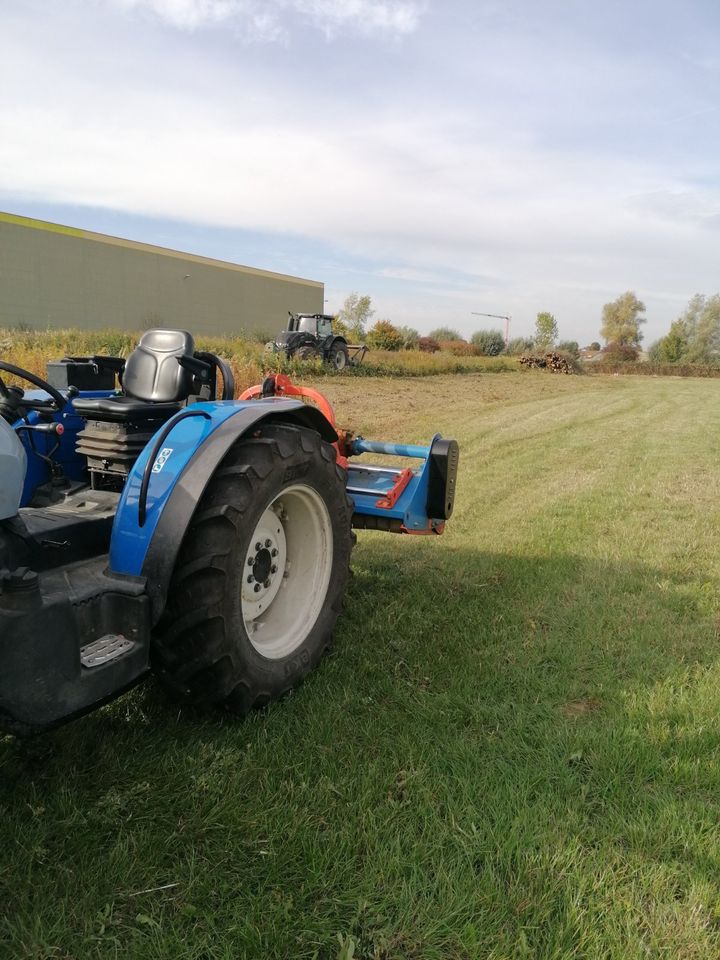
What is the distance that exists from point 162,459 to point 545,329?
158ft

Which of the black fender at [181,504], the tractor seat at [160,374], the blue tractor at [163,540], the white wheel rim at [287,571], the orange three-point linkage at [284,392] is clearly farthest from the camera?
the orange three-point linkage at [284,392]

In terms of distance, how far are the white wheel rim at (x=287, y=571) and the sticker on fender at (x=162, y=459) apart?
17.2 inches

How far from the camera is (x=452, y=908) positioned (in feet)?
5.85

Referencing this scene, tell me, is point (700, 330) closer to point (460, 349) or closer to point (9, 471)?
point (460, 349)

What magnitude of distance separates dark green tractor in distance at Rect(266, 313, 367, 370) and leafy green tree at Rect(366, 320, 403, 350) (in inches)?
412

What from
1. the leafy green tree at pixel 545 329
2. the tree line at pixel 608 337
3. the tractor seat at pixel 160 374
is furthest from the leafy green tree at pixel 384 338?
the tractor seat at pixel 160 374

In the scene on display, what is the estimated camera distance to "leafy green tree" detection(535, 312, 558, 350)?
47312mm

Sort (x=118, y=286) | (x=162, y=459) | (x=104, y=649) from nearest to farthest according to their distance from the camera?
(x=104, y=649) < (x=162, y=459) < (x=118, y=286)

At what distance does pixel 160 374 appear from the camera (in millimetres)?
3160

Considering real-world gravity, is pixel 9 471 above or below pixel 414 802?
above

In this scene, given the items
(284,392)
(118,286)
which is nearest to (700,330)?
(118,286)

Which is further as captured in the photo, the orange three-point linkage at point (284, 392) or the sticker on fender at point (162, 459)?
the orange three-point linkage at point (284, 392)

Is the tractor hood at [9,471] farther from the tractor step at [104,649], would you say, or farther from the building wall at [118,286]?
the building wall at [118,286]

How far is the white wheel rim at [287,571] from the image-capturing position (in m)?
2.69
